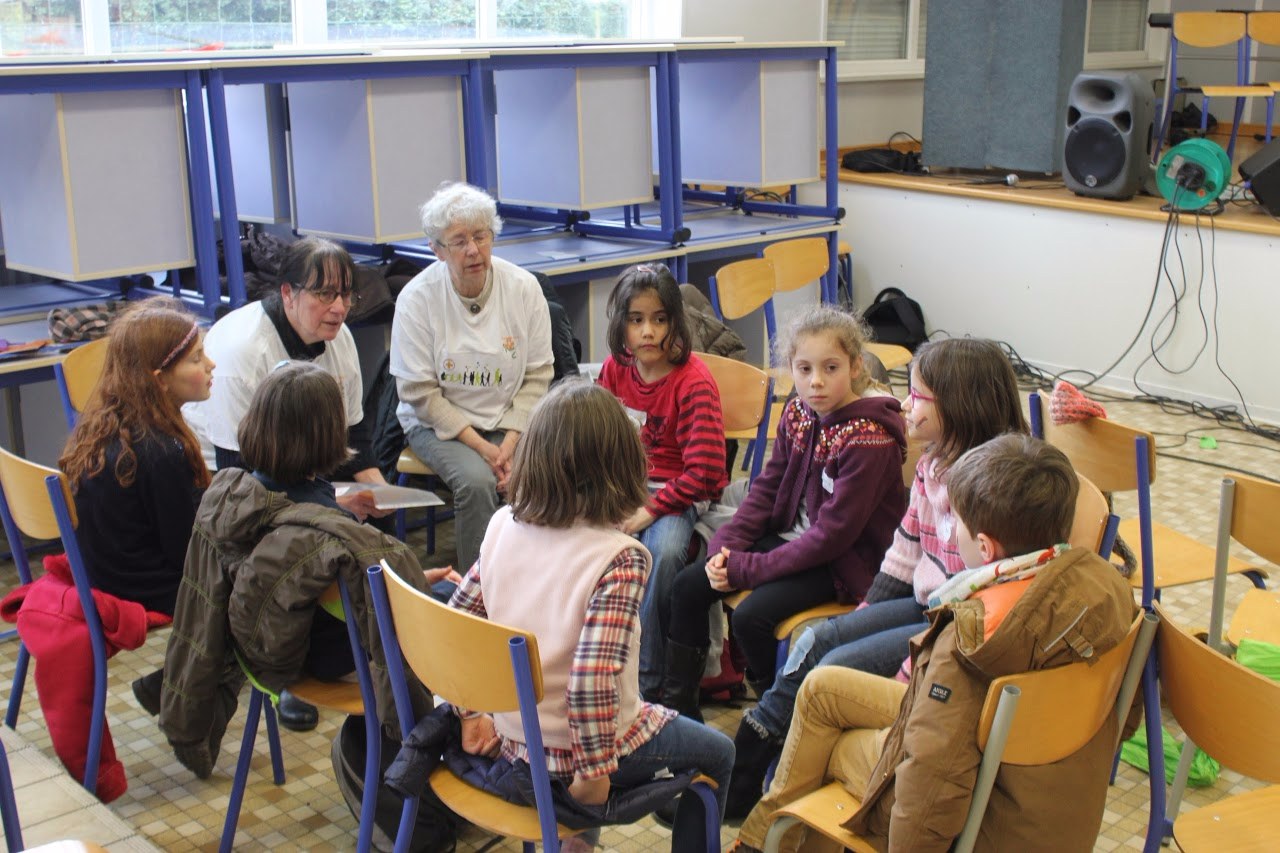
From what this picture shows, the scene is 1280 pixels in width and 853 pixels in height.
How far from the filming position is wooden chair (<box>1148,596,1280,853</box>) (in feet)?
4.80

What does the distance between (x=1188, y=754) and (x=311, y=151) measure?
2.85m

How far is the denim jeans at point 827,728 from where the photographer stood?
1.85 meters

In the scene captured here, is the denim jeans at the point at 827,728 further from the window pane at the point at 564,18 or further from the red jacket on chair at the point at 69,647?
the window pane at the point at 564,18

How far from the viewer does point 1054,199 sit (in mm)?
5359

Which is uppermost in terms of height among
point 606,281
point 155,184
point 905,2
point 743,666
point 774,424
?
point 905,2

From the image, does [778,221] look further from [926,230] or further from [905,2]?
[905,2]

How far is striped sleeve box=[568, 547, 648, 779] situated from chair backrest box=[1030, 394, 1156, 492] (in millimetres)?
1120

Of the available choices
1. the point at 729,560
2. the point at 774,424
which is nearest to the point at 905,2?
the point at 774,424

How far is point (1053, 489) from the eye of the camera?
1.67 metres

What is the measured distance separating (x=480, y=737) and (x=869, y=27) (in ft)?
18.9

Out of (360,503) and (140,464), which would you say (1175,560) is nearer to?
(360,503)

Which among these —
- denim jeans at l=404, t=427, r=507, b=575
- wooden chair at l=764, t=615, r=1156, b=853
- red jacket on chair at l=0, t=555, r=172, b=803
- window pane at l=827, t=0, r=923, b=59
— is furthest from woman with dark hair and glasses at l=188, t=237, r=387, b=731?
window pane at l=827, t=0, r=923, b=59

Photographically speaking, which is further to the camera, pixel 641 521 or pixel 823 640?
pixel 641 521

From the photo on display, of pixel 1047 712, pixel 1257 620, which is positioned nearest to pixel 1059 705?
pixel 1047 712
